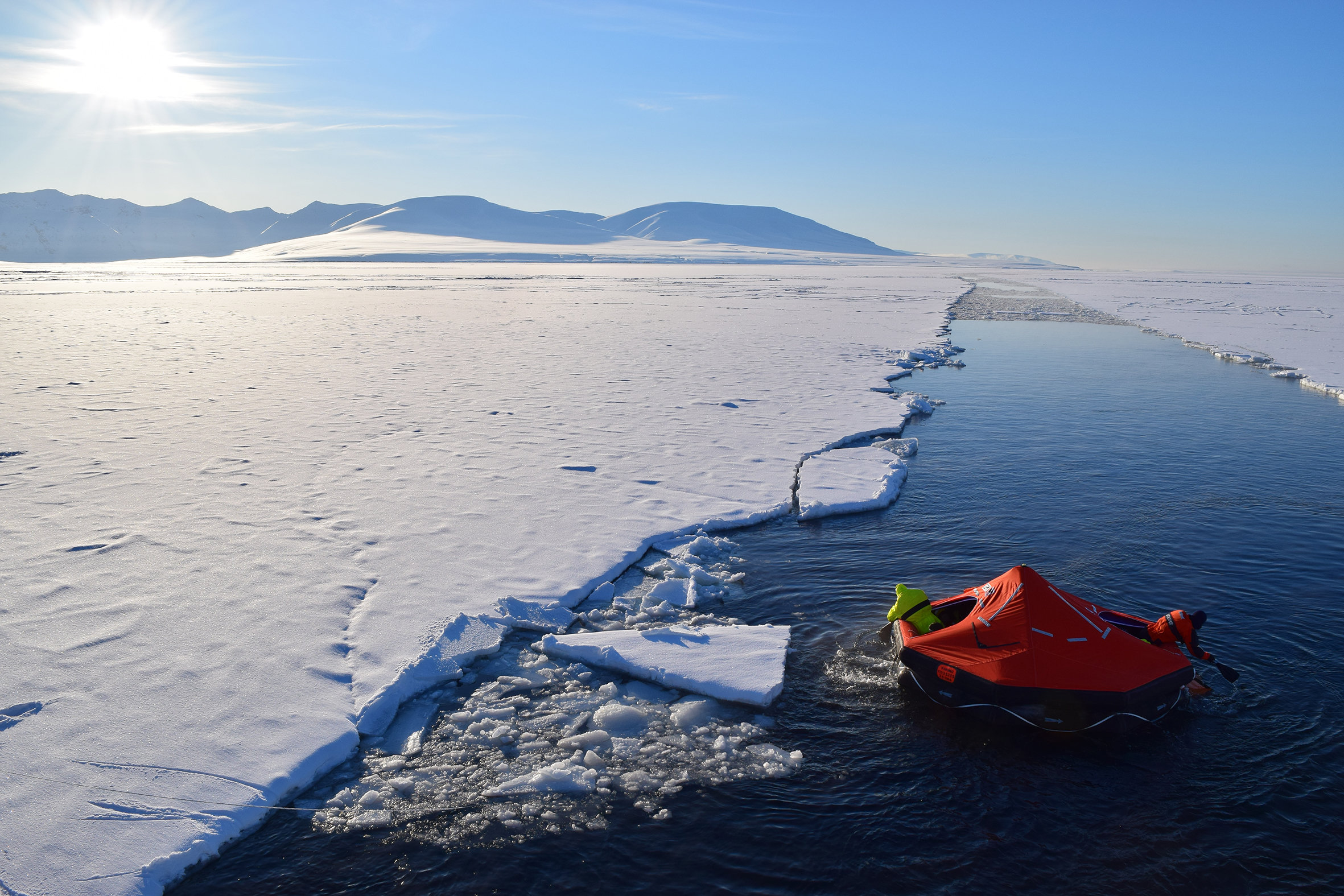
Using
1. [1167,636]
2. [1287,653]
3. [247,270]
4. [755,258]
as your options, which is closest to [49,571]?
[1167,636]

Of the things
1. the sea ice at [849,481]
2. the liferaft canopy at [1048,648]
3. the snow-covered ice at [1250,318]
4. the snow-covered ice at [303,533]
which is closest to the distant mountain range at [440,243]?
the snow-covered ice at [1250,318]

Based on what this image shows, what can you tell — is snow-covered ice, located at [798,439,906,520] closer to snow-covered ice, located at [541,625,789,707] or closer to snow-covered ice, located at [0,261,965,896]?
snow-covered ice, located at [0,261,965,896]

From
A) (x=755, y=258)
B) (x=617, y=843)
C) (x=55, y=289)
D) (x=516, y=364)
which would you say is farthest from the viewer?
(x=755, y=258)

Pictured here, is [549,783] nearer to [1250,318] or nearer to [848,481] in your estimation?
[848,481]

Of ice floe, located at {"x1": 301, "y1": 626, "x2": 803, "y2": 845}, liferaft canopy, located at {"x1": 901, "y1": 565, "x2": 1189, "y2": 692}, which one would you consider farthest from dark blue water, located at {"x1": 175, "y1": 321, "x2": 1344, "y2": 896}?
liferaft canopy, located at {"x1": 901, "y1": 565, "x2": 1189, "y2": 692}

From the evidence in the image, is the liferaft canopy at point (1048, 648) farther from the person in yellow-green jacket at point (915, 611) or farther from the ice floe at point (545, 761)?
the ice floe at point (545, 761)

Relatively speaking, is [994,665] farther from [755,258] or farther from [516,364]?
[755,258]
